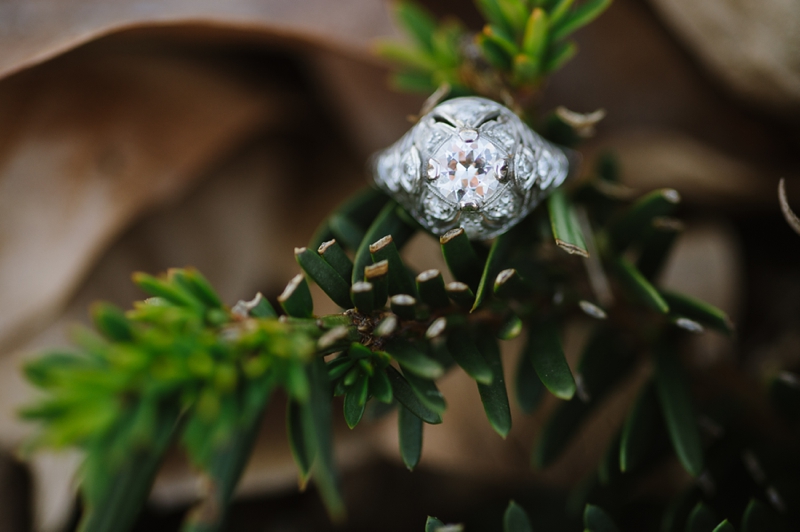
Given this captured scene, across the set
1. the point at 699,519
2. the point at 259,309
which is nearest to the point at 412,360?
the point at 259,309

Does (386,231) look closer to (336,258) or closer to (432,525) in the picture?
(336,258)

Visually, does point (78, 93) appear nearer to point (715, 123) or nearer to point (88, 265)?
point (88, 265)

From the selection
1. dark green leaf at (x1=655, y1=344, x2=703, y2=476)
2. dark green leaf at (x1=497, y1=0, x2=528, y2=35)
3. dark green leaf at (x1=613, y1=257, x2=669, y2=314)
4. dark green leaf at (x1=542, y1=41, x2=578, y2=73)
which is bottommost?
dark green leaf at (x1=655, y1=344, x2=703, y2=476)

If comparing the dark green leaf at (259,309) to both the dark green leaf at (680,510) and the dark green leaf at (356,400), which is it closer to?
the dark green leaf at (356,400)

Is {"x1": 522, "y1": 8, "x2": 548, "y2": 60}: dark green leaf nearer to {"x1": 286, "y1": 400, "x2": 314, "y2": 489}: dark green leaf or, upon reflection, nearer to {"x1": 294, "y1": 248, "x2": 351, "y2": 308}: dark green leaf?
{"x1": 294, "y1": 248, "x2": 351, "y2": 308}: dark green leaf

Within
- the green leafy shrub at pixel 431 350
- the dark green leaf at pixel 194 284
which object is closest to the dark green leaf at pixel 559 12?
the green leafy shrub at pixel 431 350

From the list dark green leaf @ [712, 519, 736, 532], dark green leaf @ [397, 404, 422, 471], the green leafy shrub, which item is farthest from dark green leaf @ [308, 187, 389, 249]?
dark green leaf @ [712, 519, 736, 532]

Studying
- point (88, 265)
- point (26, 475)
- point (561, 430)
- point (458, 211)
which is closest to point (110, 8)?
point (88, 265)
